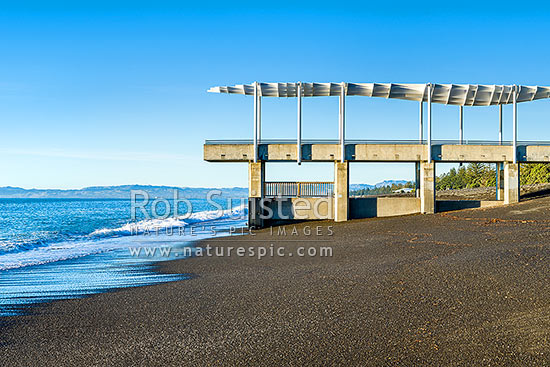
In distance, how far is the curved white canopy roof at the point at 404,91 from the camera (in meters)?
24.4

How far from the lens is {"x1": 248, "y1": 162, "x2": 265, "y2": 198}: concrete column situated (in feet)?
78.5

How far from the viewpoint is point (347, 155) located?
79.9ft

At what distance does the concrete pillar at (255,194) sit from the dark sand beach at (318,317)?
40.6 ft

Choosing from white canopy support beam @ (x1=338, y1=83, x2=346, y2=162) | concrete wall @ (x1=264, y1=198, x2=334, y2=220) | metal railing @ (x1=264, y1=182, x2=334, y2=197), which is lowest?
concrete wall @ (x1=264, y1=198, x2=334, y2=220)

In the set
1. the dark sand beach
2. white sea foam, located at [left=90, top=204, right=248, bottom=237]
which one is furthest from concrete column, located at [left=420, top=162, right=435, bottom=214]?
white sea foam, located at [left=90, top=204, right=248, bottom=237]

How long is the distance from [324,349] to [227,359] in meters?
1.12

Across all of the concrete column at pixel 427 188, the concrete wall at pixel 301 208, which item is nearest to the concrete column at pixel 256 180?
the concrete wall at pixel 301 208

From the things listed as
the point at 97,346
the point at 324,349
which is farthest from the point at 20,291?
the point at 324,349

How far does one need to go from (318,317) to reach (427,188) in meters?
19.9

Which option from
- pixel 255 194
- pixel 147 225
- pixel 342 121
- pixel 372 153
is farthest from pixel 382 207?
pixel 147 225

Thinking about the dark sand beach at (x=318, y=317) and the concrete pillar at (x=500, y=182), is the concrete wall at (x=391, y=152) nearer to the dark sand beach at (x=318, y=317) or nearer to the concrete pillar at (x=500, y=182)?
the concrete pillar at (x=500, y=182)

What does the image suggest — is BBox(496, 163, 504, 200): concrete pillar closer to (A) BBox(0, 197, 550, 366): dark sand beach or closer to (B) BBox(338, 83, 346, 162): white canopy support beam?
(B) BBox(338, 83, 346, 162): white canopy support beam

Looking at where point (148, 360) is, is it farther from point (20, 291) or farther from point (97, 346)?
point (20, 291)

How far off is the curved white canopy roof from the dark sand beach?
48.5 feet
